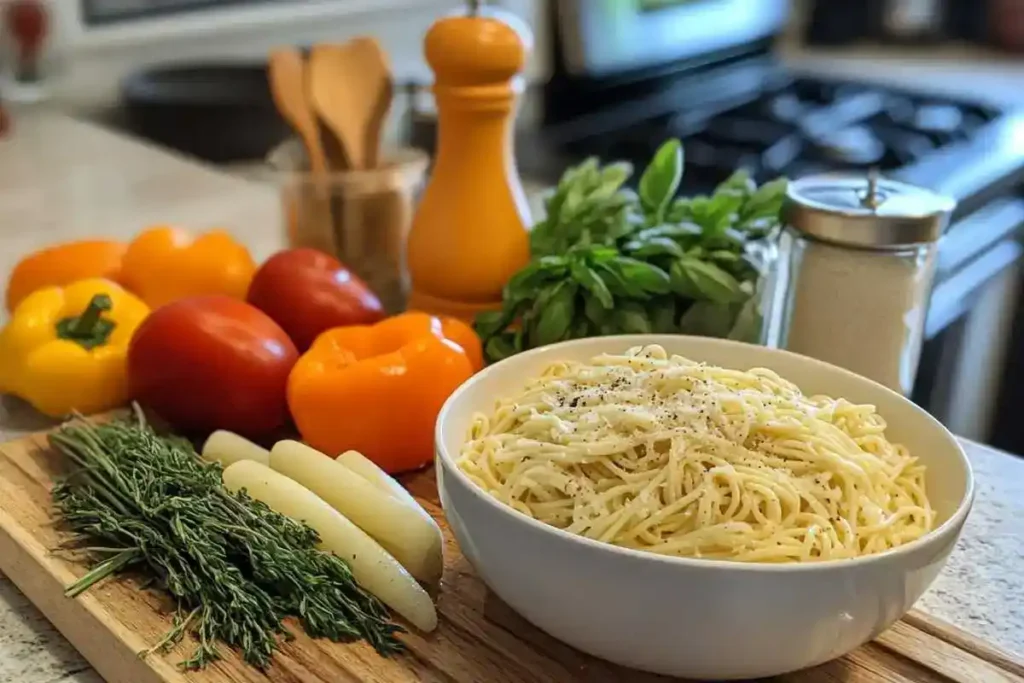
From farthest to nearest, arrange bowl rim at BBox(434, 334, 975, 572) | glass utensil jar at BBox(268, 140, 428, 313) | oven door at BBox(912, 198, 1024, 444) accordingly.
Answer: oven door at BBox(912, 198, 1024, 444), glass utensil jar at BBox(268, 140, 428, 313), bowl rim at BBox(434, 334, 975, 572)

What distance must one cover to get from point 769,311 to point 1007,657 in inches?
15.9

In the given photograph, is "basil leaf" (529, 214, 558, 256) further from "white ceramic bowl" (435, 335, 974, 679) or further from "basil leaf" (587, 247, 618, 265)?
"white ceramic bowl" (435, 335, 974, 679)

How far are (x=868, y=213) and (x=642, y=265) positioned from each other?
190 mm

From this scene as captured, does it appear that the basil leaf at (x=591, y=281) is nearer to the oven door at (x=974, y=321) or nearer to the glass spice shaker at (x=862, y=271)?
the glass spice shaker at (x=862, y=271)

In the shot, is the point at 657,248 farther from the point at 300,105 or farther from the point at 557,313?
the point at 300,105

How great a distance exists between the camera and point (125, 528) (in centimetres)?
73

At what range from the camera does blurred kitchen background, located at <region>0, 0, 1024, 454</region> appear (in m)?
1.77

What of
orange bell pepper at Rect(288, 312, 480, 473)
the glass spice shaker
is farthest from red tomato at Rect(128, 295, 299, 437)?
the glass spice shaker

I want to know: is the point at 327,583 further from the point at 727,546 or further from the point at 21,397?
the point at 21,397

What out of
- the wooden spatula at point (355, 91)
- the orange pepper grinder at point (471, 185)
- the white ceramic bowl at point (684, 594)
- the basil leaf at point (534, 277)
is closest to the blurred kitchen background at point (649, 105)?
the wooden spatula at point (355, 91)

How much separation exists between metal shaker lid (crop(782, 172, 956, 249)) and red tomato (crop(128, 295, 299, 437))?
1.50 feet

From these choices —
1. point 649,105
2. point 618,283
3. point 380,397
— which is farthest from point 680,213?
point 649,105

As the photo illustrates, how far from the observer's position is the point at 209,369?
0.89 meters

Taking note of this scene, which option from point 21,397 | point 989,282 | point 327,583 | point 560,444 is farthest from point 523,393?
point 989,282
